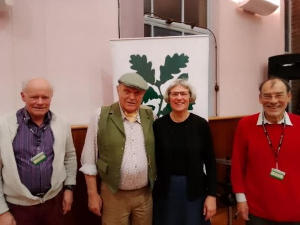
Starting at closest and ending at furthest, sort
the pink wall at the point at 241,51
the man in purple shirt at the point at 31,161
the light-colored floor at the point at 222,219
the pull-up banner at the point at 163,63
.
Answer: the man in purple shirt at the point at 31,161 → the pull-up banner at the point at 163,63 → the light-colored floor at the point at 222,219 → the pink wall at the point at 241,51

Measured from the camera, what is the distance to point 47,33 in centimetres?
254

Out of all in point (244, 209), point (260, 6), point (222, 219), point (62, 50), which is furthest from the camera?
point (260, 6)

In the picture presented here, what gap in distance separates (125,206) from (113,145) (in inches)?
15.6

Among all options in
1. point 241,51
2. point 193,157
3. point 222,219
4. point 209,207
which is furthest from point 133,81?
point 241,51

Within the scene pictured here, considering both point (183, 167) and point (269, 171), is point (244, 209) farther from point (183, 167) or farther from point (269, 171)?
point (183, 167)

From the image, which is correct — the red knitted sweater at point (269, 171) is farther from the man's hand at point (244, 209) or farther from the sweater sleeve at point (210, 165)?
the sweater sleeve at point (210, 165)

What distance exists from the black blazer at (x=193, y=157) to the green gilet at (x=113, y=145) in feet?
0.16

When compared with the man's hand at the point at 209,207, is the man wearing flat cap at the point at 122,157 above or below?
above

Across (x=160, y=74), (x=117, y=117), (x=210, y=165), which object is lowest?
(x=210, y=165)

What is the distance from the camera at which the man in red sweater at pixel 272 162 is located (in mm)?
1708

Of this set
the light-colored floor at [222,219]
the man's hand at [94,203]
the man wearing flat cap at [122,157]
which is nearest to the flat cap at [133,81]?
the man wearing flat cap at [122,157]

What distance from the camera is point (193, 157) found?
1.87 meters

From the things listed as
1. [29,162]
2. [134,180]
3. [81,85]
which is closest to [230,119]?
[81,85]

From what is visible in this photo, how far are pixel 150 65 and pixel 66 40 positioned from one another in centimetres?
75
